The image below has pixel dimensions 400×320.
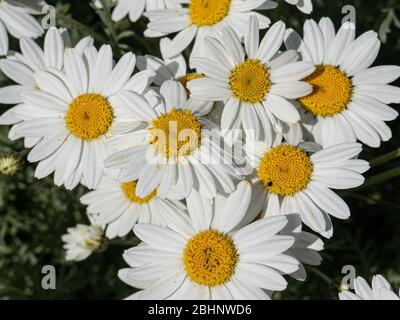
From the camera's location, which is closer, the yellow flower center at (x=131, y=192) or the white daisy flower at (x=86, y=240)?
the yellow flower center at (x=131, y=192)

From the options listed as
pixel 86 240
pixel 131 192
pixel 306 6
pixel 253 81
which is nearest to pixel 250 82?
pixel 253 81

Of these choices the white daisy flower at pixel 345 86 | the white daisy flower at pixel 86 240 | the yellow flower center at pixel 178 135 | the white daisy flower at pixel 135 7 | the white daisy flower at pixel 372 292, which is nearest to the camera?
the white daisy flower at pixel 372 292

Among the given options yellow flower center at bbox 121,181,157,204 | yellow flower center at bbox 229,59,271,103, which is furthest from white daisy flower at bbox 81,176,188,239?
yellow flower center at bbox 229,59,271,103

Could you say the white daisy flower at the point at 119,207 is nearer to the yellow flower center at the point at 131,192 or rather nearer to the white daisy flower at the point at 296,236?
the yellow flower center at the point at 131,192

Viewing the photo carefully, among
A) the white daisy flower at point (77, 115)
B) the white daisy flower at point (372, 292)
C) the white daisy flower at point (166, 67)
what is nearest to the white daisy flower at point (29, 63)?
the white daisy flower at point (77, 115)

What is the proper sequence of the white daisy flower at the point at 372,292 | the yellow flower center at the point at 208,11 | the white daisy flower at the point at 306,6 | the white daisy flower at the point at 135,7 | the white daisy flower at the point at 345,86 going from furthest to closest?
the white daisy flower at the point at 135,7 < the yellow flower center at the point at 208,11 < the white daisy flower at the point at 306,6 < the white daisy flower at the point at 345,86 < the white daisy flower at the point at 372,292

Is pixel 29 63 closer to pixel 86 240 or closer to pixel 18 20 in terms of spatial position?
pixel 18 20
